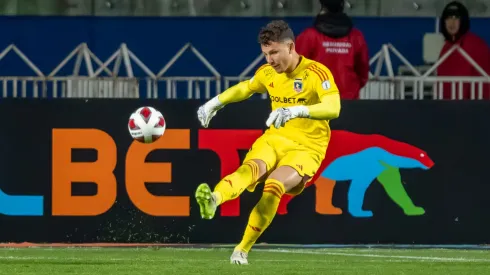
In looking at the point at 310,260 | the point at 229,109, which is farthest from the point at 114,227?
the point at 310,260

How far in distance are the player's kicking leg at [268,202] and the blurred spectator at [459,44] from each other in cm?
469

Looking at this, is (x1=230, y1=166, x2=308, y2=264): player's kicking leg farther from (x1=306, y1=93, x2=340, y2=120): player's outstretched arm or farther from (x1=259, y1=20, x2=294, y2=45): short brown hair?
(x1=259, y1=20, x2=294, y2=45): short brown hair

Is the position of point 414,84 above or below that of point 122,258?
above

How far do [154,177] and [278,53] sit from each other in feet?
10.8

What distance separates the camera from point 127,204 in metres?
16.3

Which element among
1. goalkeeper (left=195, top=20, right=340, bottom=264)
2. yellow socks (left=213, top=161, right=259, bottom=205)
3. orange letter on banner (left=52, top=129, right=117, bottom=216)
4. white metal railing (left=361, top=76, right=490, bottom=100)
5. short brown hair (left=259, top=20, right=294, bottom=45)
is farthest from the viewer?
white metal railing (left=361, top=76, right=490, bottom=100)

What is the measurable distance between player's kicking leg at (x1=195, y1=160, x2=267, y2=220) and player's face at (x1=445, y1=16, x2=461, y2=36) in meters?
4.94

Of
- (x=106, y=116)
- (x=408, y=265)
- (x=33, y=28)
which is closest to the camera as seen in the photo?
(x=408, y=265)

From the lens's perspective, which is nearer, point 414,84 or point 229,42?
point 414,84

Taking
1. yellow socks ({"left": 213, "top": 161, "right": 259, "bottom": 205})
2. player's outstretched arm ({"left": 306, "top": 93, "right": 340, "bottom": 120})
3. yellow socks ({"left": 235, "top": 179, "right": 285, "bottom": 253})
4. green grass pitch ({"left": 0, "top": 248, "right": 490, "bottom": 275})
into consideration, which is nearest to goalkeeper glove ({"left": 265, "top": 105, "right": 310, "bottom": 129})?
player's outstretched arm ({"left": 306, "top": 93, "right": 340, "bottom": 120})

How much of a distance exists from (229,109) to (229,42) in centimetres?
351

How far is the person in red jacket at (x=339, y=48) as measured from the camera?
16.4 meters

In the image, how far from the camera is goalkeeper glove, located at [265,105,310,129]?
12578 mm

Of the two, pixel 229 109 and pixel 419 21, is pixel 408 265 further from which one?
pixel 419 21
